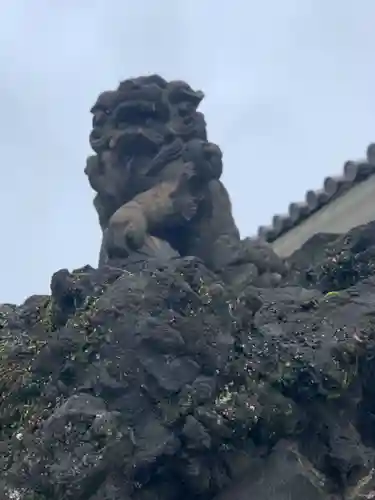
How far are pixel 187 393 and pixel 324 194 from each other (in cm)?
465

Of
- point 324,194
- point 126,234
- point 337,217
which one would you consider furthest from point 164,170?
point 324,194

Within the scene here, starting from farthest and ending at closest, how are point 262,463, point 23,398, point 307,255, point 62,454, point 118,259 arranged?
point 307,255 → point 118,259 → point 23,398 → point 262,463 → point 62,454

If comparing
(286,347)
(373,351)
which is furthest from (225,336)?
(373,351)

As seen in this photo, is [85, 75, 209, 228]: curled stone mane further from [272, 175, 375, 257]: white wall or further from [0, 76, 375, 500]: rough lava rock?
[272, 175, 375, 257]: white wall

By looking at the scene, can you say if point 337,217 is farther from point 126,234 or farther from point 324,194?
point 126,234

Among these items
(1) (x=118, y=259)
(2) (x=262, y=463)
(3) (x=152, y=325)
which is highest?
(1) (x=118, y=259)

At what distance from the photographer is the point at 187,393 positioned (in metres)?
2.35

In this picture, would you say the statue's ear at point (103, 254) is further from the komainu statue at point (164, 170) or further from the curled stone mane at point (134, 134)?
the curled stone mane at point (134, 134)

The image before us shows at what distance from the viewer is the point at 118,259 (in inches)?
119

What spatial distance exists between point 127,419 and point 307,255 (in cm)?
150

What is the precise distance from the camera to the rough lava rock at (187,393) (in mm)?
2301

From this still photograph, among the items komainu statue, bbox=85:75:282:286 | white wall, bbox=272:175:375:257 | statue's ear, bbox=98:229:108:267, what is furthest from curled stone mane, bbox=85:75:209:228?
white wall, bbox=272:175:375:257

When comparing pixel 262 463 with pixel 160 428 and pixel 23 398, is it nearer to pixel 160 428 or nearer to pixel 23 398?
pixel 160 428

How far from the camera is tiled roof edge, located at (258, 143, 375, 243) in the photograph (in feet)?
21.5
